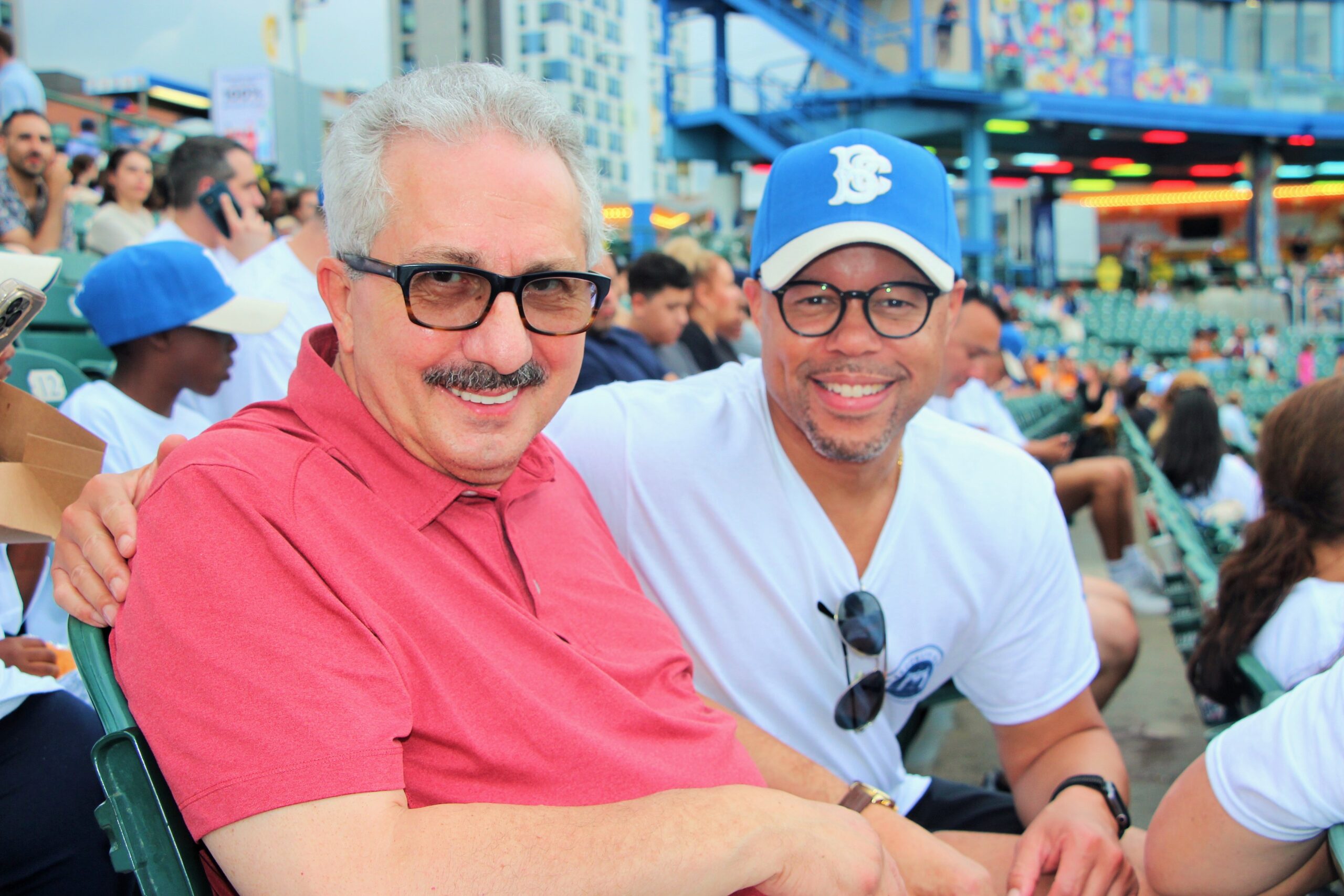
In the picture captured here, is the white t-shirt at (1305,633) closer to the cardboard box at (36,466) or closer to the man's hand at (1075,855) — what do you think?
the man's hand at (1075,855)

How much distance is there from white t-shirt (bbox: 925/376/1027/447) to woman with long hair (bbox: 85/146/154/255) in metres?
4.71

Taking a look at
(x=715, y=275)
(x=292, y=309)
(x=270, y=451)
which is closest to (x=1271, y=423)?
(x=270, y=451)

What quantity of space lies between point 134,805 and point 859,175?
1644mm

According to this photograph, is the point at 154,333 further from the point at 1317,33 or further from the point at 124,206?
the point at 1317,33

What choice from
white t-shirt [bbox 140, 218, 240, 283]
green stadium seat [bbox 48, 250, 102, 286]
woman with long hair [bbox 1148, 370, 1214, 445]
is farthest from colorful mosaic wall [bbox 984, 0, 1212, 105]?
white t-shirt [bbox 140, 218, 240, 283]

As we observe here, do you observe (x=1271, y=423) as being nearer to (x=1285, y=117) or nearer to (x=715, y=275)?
(x=715, y=275)

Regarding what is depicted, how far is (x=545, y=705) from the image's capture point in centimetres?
126

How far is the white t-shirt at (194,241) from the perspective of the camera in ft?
15.2

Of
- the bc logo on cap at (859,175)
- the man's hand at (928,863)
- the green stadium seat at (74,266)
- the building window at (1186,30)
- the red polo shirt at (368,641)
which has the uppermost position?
the building window at (1186,30)

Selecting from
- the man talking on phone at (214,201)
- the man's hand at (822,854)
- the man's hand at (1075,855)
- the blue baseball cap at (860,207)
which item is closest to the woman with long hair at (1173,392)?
the blue baseball cap at (860,207)

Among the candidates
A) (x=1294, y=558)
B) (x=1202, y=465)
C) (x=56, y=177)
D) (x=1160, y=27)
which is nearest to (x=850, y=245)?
(x=1294, y=558)

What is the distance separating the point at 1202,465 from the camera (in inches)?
220

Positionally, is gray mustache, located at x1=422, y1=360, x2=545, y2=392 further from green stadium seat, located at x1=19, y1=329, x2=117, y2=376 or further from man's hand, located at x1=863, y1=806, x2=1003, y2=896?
green stadium seat, located at x1=19, y1=329, x2=117, y2=376

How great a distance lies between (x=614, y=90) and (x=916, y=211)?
83470 millimetres
